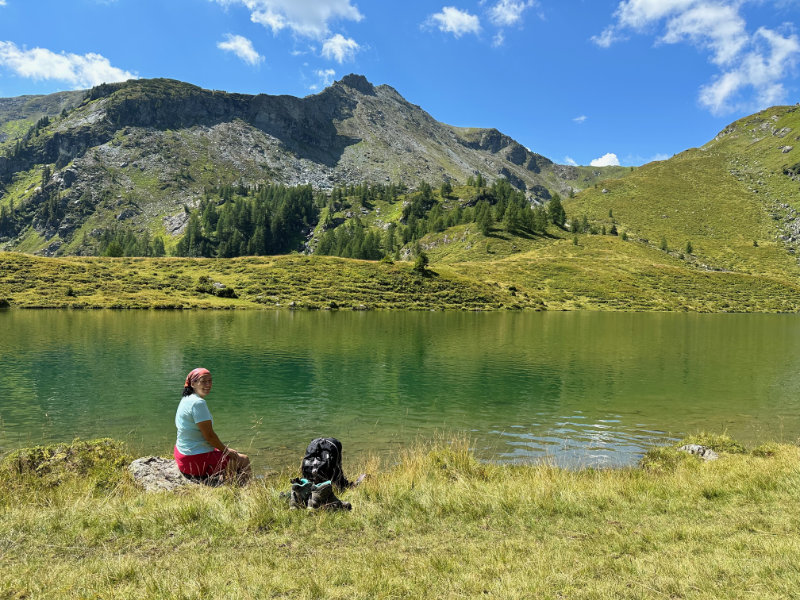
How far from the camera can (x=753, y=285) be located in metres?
144

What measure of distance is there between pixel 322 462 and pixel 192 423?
323 cm

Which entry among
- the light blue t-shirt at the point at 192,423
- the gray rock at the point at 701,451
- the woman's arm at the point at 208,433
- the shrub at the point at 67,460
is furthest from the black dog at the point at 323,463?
the gray rock at the point at 701,451

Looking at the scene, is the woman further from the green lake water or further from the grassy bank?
the green lake water

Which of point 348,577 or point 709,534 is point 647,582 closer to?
point 709,534

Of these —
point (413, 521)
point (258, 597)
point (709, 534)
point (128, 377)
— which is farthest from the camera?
point (128, 377)

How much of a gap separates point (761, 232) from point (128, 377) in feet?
820

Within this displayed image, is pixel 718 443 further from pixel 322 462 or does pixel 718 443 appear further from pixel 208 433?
pixel 208 433

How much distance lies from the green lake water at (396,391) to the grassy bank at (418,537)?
17.8ft

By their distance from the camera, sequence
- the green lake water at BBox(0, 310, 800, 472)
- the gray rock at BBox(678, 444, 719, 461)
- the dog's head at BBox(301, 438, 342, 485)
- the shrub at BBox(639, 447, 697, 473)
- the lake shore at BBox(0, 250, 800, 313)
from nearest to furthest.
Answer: the dog's head at BBox(301, 438, 342, 485), the shrub at BBox(639, 447, 697, 473), the gray rock at BBox(678, 444, 719, 461), the green lake water at BBox(0, 310, 800, 472), the lake shore at BBox(0, 250, 800, 313)

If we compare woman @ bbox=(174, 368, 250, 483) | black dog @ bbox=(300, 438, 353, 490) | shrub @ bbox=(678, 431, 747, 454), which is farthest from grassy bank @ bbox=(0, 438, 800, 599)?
shrub @ bbox=(678, 431, 747, 454)

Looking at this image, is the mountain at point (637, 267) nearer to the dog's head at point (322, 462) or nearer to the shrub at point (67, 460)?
the dog's head at point (322, 462)

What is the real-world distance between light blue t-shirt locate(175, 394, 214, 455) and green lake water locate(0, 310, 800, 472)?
17.0 feet

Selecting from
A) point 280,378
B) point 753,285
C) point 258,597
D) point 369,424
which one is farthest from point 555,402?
point 753,285

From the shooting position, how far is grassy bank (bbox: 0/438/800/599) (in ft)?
20.7
